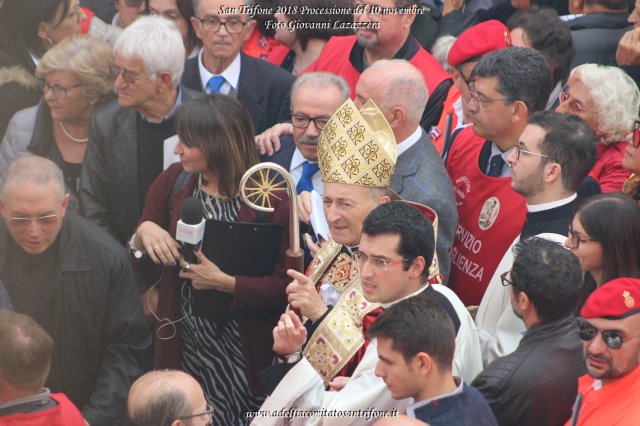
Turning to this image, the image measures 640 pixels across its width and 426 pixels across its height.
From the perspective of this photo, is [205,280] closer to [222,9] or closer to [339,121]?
[339,121]

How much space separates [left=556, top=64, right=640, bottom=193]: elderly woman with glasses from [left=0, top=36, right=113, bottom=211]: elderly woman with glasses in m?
2.61

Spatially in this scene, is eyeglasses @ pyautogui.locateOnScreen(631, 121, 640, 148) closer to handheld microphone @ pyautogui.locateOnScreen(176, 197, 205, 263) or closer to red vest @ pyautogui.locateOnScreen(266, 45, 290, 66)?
handheld microphone @ pyautogui.locateOnScreen(176, 197, 205, 263)

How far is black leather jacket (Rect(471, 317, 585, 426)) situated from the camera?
429cm

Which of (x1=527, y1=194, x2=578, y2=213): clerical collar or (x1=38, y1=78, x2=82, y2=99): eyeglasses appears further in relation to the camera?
(x1=38, y1=78, x2=82, y2=99): eyeglasses

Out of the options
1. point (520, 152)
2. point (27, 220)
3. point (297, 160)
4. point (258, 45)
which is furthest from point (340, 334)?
point (258, 45)

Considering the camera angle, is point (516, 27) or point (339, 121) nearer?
point (339, 121)

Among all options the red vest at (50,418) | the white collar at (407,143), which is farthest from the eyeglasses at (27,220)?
the white collar at (407,143)

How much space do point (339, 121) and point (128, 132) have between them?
147cm

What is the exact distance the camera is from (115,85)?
6.12 metres

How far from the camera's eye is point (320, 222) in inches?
216

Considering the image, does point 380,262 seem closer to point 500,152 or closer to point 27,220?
point 500,152

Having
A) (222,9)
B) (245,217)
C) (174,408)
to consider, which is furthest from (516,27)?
(174,408)

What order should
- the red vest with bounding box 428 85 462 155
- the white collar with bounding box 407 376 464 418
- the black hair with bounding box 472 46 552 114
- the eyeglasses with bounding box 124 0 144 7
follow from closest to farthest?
the white collar with bounding box 407 376 464 418
the black hair with bounding box 472 46 552 114
the red vest with bounding box 428 85 462 155
the eyeglasses with bounding box 124 0 144 7

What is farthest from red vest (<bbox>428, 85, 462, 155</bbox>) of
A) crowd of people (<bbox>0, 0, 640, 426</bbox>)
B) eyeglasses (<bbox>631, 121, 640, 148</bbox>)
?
eyeglasses (<bbox>631, 121, 640, 148</bbox>)
